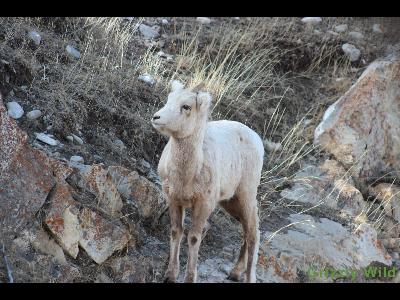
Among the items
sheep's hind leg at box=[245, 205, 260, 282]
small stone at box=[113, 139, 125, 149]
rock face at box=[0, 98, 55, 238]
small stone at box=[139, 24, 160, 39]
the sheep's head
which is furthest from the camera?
small stone at box=[139, 24, 160, 39]

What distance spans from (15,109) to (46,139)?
0.46 meters

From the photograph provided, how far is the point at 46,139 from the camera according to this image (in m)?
7.29

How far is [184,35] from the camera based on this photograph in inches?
442

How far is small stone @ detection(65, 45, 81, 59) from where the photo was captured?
8944 millimetres

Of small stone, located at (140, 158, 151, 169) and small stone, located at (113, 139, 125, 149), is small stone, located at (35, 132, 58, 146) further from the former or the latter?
small stone, located at (140, 158, 151, 169)

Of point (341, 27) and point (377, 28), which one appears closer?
point (341, 27)

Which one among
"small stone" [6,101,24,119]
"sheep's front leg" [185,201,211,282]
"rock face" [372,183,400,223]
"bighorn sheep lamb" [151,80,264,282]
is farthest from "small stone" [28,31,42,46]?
"rock face" [372,183,400,223]

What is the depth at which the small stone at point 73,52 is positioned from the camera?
352 inches

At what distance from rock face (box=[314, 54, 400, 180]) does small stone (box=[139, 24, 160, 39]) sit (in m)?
2.87

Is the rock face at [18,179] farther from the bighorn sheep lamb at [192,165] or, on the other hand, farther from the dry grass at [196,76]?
the bighorn sheep lamb at [192,165]

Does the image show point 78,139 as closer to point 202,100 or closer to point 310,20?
point 202,100

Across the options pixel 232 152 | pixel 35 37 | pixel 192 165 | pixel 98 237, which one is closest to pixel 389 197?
pixel 232 152

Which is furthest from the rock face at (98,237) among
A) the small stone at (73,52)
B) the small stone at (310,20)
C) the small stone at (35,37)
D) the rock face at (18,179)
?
the small stone at (310,20)
